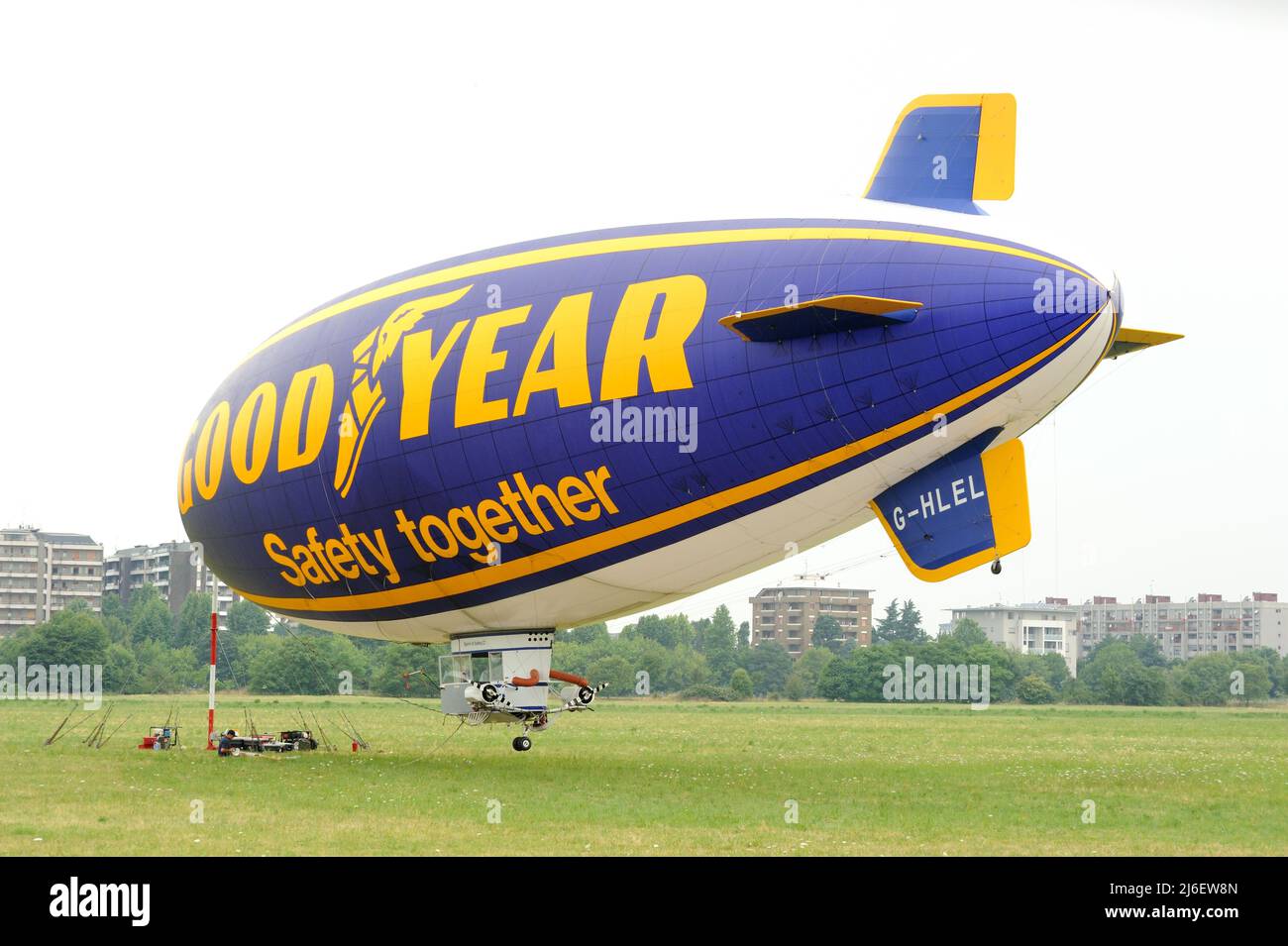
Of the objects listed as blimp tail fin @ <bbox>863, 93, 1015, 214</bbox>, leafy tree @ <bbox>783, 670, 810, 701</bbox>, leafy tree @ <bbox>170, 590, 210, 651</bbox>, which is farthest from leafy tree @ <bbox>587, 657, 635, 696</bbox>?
blimp tail fin @ <bbox>863, 93, 1015, 214</bbox>

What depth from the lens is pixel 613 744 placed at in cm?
4625

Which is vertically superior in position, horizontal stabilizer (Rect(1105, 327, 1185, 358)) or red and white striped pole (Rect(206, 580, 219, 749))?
horizontal stabilizer (Rect(1105, 327, 1185, 358))

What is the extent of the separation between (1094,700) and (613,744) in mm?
82355

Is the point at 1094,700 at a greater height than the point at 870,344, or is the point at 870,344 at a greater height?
the point at 870,344

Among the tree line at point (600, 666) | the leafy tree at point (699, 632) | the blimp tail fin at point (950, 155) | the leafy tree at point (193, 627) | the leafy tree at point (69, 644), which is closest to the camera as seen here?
the blimp tail fin at point (950, 155)

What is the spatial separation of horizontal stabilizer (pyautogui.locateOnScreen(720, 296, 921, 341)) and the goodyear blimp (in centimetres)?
4

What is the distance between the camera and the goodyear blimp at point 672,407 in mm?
25188

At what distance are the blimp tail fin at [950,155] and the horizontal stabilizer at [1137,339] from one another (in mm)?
3994

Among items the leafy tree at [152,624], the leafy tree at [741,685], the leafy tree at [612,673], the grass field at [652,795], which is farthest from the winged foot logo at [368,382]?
the leafy tree at [152,624]
